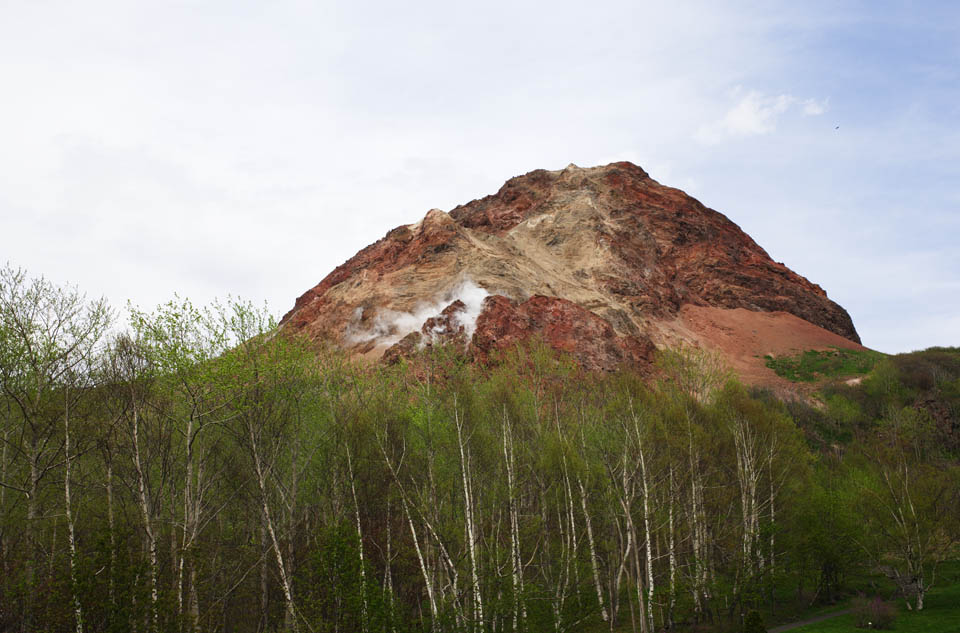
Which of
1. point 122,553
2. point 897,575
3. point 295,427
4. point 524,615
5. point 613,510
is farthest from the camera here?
point 897,575

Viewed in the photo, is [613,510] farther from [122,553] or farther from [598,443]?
[122,553]

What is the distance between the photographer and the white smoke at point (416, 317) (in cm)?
8188

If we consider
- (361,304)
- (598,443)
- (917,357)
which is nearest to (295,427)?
(598,443)

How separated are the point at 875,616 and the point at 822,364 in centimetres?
7182

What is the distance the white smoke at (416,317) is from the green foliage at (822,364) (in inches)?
1883

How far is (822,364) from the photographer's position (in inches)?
3723

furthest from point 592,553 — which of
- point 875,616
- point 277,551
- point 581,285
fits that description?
point 581,285

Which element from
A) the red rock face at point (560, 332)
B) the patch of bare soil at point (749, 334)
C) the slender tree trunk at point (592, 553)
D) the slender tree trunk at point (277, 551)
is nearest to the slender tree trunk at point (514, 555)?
the slender tree trunk at point (592, 553)

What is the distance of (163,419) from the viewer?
89.0ft

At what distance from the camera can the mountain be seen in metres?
81.6

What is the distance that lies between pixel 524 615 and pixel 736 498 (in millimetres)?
20091

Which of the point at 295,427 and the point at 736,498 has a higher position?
the point at 295,427

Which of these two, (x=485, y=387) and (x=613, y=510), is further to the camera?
(x=485, y=387)

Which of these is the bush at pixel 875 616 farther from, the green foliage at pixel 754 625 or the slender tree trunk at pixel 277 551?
the slender tree trunk at pixel 277 551
